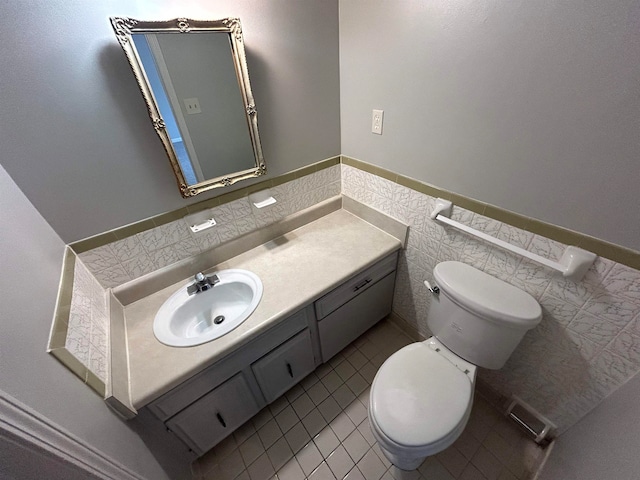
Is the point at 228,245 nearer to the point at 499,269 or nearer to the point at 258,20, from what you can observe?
the point at 258,20

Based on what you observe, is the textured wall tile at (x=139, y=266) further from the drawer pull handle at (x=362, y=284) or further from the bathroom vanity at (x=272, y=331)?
the drawer pull handle at (x=362, y=284)

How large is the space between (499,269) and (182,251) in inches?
55.6

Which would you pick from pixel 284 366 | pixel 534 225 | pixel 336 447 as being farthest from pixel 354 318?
pixel 534 225

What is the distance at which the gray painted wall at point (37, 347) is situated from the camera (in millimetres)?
482

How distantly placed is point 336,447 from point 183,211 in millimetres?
1366

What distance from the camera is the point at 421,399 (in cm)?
99

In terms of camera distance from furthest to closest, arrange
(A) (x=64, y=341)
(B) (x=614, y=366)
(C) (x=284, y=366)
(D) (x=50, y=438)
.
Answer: (C) (x=284, y=366) → (B) (x=614, y=366) → (A) (x=64, y=341) → (D) (x=50, y=438)

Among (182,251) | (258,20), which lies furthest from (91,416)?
(258,20)

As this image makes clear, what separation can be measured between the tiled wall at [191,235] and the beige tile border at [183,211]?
0.06ft

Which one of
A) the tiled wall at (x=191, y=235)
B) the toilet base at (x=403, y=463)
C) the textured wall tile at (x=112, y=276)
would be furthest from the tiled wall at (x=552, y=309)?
the textured wall tile at (x=112, y=276)

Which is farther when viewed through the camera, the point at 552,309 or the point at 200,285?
the point at 200,285

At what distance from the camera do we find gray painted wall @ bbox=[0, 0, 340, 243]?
2.38ft

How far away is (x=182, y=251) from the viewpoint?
121 centimetres

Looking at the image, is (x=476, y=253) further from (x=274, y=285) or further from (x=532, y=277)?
(x=274, y=285)
